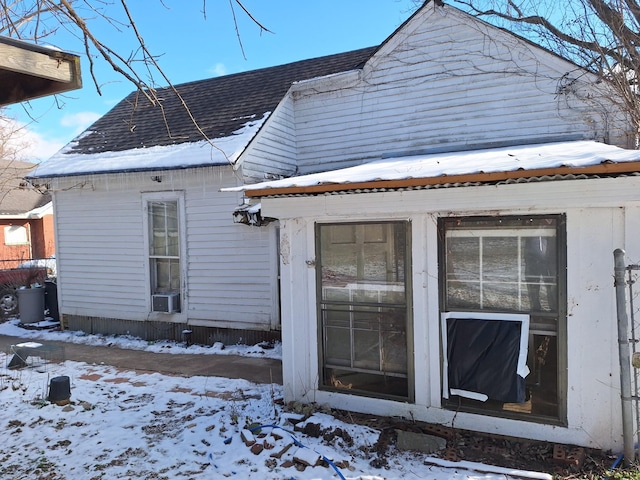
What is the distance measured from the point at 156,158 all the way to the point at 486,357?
6789 mm

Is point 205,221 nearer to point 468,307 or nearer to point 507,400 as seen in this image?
point 468,307

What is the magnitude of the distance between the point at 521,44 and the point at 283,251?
5541mm

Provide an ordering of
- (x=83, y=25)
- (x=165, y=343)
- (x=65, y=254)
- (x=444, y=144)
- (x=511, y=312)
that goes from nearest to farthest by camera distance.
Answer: (x=83, y=25) → (x=511, y=312) → (x=444, y=144) → (x=165, y=343) → (x=65, y=254)

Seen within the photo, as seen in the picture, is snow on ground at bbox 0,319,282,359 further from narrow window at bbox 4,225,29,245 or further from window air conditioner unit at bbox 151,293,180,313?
narrow window at bbox 4,225,29,245

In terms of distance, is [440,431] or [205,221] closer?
[440,431]

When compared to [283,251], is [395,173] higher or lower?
higher

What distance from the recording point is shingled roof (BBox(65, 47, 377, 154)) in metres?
8.76

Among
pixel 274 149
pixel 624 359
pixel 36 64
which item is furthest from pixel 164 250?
pixel 624 359

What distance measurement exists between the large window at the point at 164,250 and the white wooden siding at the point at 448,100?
9.69 ft

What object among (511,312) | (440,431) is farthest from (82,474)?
(511,312)

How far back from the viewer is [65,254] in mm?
9656

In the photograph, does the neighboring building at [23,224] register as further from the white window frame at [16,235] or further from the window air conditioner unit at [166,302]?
the window air conditioner unit at [166,302]

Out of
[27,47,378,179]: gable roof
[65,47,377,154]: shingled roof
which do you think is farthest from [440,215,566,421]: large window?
[65,47,377,154]: shingled roof

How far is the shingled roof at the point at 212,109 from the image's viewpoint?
28.7 feet
